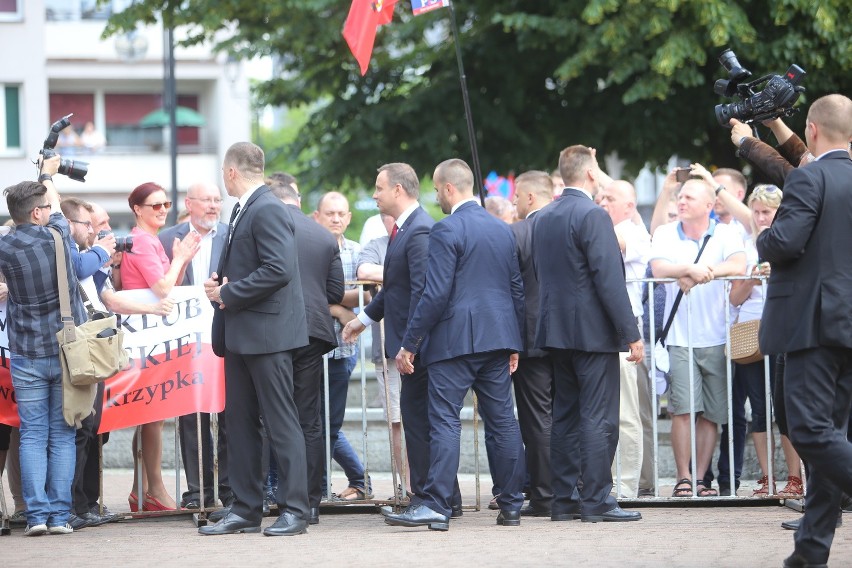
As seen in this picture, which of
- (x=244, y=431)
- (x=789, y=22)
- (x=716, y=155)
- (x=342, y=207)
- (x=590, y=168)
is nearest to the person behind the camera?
(x=244, y=431)

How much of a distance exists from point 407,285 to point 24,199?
2.44 m

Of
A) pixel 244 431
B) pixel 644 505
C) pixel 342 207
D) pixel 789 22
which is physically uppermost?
pixel 789 22

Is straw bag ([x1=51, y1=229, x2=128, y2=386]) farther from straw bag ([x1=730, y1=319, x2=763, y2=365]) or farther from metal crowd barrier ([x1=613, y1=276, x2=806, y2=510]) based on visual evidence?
straw bag ([x1=730, y1=319, x2=763, y2=365])

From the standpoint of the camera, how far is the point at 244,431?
8734 millimetres

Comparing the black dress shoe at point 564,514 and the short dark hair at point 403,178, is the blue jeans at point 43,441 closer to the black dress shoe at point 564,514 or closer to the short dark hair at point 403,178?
the short dark hair at point 403,178

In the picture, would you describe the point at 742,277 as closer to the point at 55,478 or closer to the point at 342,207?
the point at 342,207

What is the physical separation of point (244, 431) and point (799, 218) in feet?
11.8

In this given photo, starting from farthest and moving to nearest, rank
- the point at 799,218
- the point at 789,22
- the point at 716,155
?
the point at 716,155
the point at 789,22
the point at 799,218

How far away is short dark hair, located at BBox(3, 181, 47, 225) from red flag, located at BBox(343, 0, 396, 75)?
3.36 meters

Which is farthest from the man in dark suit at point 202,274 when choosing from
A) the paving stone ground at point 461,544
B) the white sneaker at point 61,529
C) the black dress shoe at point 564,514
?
the black dress shoe at point 564,514

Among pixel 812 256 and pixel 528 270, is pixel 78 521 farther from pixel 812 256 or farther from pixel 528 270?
pixel 812 256

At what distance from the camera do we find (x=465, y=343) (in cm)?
881

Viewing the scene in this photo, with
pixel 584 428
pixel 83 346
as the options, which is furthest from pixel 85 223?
pixel 584 428

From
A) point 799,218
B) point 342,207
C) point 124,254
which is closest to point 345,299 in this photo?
point 342,207
